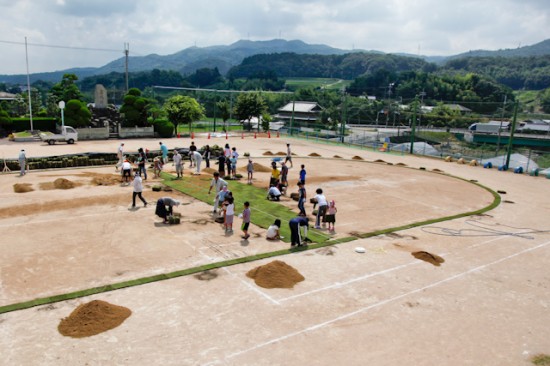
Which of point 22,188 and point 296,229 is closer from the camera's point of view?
point 296,229

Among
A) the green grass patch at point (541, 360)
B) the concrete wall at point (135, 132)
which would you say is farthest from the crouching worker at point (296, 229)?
the concrete wall at point (135, 132)

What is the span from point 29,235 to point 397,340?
13897 mm

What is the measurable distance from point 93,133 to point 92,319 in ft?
149

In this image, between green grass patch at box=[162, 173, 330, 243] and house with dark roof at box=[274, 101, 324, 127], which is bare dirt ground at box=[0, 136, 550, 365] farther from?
house with dark roof at box=[274, 101, 324, 127]

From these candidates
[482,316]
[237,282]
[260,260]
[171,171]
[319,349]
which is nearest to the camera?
[319,349]

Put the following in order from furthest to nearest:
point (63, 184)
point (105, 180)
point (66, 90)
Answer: point (66, 90) < point (105, 180) < point (63, 184)

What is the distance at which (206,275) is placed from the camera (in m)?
13.5

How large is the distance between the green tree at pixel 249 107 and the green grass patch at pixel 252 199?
39457mm

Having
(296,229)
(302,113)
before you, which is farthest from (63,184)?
(302,113)

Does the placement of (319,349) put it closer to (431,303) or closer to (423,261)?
(431,303)

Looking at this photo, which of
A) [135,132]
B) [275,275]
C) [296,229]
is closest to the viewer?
[275,275]

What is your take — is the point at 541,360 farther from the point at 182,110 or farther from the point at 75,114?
the point at 75,114

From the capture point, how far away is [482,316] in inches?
461

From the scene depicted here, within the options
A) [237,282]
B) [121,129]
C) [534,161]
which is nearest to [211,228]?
[237,282]
